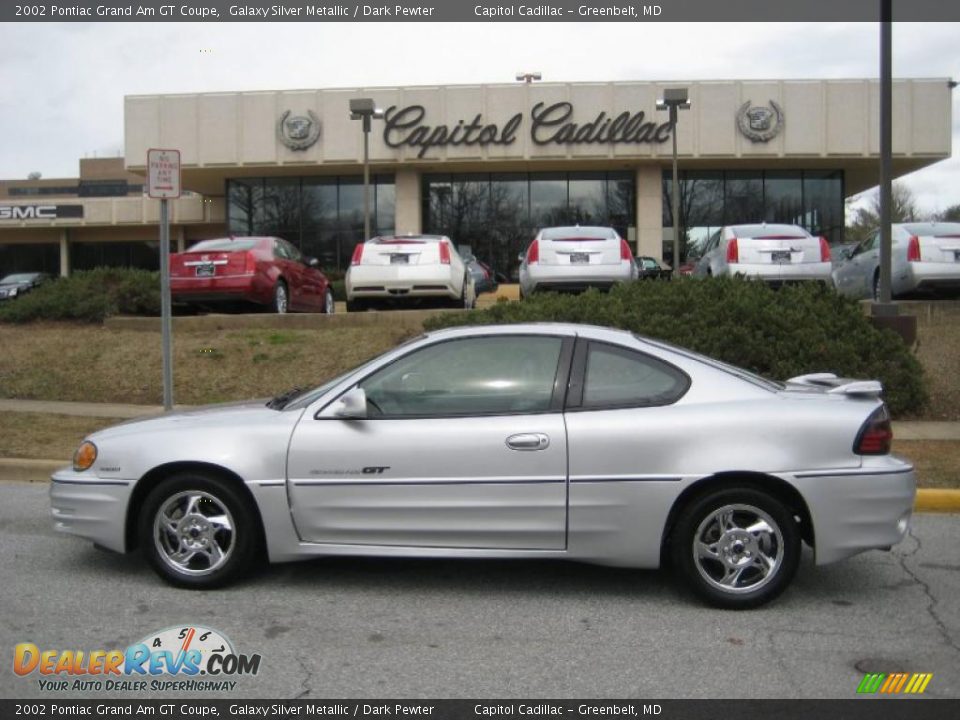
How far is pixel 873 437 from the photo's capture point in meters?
4.93

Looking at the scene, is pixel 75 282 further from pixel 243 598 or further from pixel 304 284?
pixel 243 598

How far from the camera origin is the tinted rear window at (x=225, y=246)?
14305mm

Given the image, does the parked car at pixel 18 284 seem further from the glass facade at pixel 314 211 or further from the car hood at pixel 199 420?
the car hood at pixel 199 420

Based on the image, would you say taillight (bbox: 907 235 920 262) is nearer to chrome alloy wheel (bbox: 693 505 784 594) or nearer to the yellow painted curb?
the yellow painted curb

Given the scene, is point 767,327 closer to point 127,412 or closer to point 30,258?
point 127,412

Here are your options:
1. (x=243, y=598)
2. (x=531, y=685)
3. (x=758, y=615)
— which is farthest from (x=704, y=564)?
(x=243, y=598)

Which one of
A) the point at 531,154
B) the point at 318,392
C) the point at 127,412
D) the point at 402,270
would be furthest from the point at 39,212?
the point at 318,392

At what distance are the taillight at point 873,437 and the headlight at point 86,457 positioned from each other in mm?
4204

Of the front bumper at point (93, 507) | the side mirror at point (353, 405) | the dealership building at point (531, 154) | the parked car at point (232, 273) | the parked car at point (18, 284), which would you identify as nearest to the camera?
the side mirror at point (353, 405)

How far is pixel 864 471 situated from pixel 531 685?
216 cm

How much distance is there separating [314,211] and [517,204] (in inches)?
294

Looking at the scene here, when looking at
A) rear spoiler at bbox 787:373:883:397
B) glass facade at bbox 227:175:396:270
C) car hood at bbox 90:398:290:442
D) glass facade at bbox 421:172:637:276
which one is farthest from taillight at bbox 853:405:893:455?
glass facade at bbox 227:175:396:270

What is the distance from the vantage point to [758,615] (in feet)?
16.1
